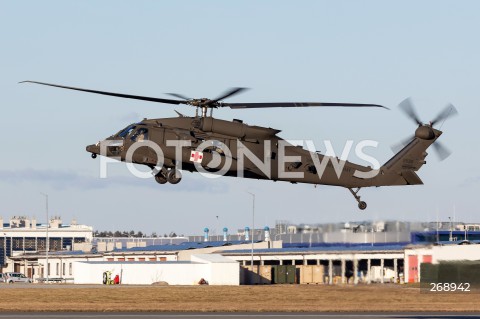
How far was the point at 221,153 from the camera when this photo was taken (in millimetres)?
47906

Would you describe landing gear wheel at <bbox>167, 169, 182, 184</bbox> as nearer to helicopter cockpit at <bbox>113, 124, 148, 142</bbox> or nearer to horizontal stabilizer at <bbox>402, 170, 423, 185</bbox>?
helicopter cockpit at <bbox>113, 124, 148, 142</bbox>

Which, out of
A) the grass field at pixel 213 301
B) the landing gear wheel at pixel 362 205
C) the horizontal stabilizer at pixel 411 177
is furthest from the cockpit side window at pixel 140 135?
the horizontal stabilizer at pixel 411 177

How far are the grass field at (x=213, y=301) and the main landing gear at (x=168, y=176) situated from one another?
35.4 ft

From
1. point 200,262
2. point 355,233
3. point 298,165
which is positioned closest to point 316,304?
point 298,165

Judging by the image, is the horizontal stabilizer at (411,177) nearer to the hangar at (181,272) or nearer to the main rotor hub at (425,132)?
the main rotor hub at (425,132)

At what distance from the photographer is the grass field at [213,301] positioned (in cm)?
6216

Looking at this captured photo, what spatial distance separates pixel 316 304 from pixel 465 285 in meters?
10.1

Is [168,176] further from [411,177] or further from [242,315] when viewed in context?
[411,177]

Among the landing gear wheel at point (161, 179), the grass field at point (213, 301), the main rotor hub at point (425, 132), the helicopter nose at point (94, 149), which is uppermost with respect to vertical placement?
the main rotor hub at point (425, 132)

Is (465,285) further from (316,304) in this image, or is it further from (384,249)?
(384,249)

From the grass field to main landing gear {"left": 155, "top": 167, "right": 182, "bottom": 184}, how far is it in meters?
10.8

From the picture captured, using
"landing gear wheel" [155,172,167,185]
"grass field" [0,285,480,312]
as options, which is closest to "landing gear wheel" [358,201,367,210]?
"grass field" [0,285,480,312]

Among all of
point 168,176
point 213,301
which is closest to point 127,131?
point 168,176

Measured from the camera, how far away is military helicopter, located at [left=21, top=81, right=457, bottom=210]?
47781 mm
